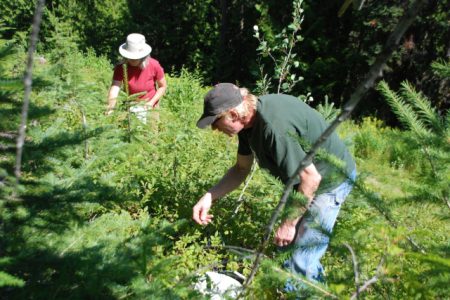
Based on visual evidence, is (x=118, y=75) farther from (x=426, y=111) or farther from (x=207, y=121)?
(x=426, y=111)

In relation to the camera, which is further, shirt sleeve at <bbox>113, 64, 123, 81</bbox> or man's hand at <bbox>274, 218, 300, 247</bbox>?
shirt sleeve at <bbox>113, 64, 123, 81</bbox>

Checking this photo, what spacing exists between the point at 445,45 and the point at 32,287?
35.9 feet

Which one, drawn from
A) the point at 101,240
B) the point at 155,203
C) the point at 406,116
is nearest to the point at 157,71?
the point at 155,203

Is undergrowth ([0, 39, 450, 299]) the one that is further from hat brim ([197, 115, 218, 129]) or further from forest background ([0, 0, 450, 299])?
hat brim ([197, 115, 218, 129])

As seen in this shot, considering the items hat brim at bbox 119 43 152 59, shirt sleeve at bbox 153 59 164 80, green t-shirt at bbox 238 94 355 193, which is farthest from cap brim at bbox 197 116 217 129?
shirt sleeve at bbox 153 59 164 80

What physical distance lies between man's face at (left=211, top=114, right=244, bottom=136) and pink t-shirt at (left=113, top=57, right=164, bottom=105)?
2343 millimetres

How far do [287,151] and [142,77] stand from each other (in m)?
2.90

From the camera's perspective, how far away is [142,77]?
4.78m

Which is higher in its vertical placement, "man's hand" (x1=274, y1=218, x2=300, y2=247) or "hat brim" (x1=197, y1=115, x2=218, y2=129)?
"hat brim" (x1=197, y1=115, x2=218, y2=129)

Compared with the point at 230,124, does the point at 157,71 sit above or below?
A: below

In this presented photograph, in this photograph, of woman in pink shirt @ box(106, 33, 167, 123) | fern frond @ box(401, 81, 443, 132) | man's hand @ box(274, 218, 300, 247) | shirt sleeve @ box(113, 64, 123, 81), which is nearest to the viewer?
fern frond @ box(401, 81, 443, 132)

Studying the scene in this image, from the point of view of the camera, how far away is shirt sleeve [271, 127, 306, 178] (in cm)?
228

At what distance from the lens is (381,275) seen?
1.34 m

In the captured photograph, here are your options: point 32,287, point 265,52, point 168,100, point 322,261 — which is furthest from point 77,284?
point 168,100
